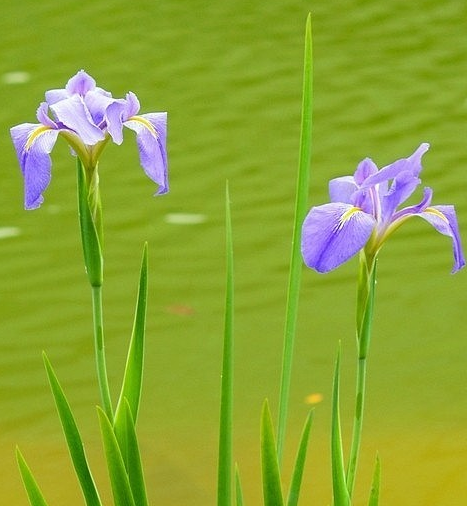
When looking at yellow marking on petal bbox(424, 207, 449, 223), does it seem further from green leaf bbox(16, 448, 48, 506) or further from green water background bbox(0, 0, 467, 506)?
green water background bbox(0, 0, 467, 506)

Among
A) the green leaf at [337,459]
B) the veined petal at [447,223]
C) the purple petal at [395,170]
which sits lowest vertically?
the green leaf at [337,459]

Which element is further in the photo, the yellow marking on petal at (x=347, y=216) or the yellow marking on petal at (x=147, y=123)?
the yellow marking on petal at (x=147, y=123)

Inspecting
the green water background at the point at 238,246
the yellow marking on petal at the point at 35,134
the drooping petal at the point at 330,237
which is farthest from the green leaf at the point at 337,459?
the green water background at the point at 238,246

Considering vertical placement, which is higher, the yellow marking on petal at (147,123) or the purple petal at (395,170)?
the yellow marking on petal at (147,123)

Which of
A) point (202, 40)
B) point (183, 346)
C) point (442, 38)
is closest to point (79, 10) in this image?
point (202, 40)

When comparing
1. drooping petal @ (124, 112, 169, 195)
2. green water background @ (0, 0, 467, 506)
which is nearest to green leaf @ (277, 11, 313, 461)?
drooping petal @ (124, 112, 169, 195)

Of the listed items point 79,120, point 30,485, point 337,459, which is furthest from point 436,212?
point 30,485

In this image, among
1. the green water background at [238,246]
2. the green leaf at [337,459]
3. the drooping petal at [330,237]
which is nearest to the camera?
the drooping petal at [330,237]

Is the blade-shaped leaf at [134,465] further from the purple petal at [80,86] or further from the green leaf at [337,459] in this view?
the purple petal at [80,86]
